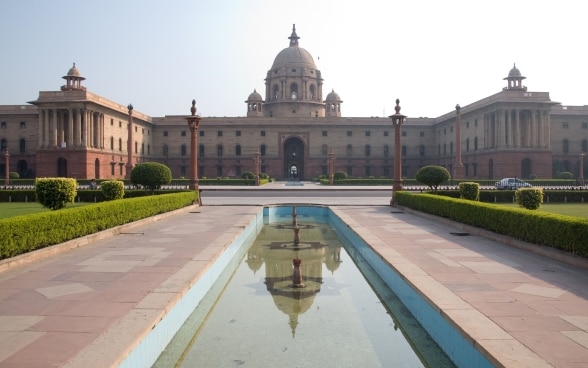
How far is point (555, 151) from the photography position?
55.7m

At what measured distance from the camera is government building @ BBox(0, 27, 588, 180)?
157 ft

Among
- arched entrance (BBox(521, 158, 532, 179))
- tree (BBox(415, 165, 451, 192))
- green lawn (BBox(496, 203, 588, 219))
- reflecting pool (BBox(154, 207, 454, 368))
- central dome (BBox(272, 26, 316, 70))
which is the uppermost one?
central dome (BBox(272, 26, 316, 70))

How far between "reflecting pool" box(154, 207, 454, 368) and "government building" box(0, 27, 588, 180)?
1387 inches

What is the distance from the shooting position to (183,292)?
696 centimetres

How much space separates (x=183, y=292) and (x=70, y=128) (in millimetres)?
46387

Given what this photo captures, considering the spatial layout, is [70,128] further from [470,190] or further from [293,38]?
[293,38]

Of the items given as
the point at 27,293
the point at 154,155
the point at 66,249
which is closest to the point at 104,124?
the point at 154,155

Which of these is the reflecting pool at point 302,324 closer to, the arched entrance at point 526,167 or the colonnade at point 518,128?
the colonnade at point 518,128

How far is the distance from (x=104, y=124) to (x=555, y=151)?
49.2 metres

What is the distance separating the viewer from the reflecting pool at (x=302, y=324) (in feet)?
18.3

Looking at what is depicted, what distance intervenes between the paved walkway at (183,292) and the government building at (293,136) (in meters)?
33.5

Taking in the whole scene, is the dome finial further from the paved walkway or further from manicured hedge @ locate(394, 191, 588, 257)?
the paved walkway

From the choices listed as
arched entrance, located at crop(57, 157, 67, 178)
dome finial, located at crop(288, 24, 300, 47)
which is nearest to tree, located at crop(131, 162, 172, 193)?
arched entrance, located at crop(57, 157, 67, 178)

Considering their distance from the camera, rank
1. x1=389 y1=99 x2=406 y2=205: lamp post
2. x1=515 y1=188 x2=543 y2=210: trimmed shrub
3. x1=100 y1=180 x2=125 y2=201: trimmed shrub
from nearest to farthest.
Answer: x1=515 y1=188 x2=543 y2=210: trimmed shrub, x1=100 y1=180 x2=125 y2=201: trimmed shrub, x1=389 y1=99 x2=406 y2=205: lamp post
